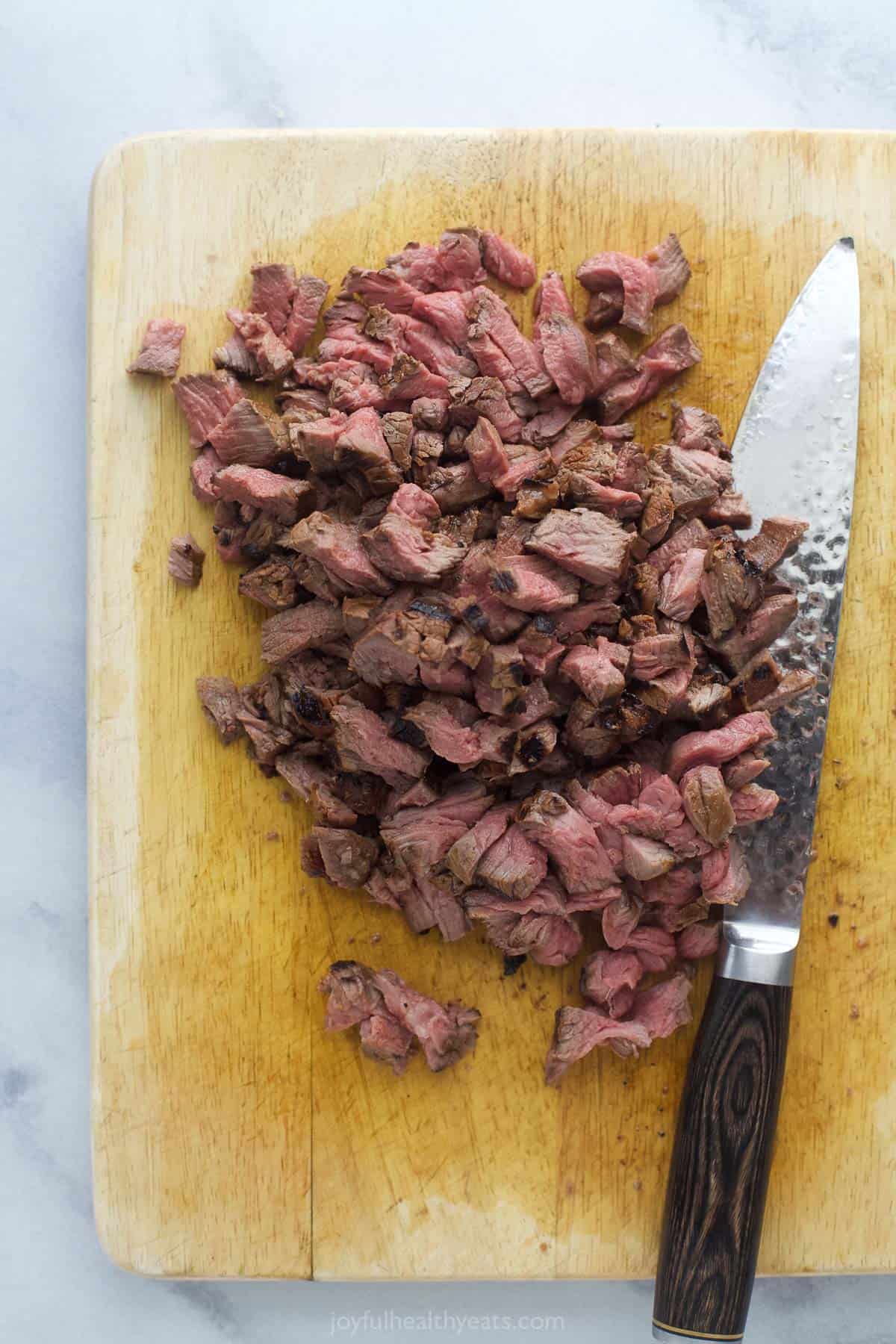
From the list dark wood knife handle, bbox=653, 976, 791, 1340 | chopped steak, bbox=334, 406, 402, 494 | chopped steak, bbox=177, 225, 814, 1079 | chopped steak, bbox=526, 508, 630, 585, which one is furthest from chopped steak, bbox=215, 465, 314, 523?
dark wood knife handle, bbox=653, 976, 791, 1340

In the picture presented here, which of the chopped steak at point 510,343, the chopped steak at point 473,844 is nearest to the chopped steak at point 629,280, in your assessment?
the chopped steak at point 510,343

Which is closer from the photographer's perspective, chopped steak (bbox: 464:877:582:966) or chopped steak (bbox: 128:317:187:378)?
chopped steak (bbox: 464:877:582:966)

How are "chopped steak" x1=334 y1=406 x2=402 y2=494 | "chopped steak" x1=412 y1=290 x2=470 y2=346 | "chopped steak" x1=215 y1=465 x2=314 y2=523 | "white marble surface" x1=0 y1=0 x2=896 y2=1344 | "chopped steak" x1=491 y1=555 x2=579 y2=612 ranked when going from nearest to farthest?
"chopped steak" x1=491 y1=555 x2=579 y2=612 → "chopped steak" x1=334 y1=406 x2=402 y2=494 → "chopped steak" x1=215 y1=465 x2=314 y2=523 → "chopped steak" x1=412 y1=290 x2=470 y2=346 → "white marble surface" x1=0 y1=0 x2=896 y2=1344

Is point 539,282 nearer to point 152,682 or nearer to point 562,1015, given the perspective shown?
point 152,682

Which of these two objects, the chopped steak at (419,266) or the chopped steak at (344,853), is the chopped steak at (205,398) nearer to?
the chopped steak at (419,266)

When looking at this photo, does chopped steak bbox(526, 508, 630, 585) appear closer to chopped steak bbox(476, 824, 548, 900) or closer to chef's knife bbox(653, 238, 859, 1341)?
chef's knife bbox(653, 238, 859, 1341)

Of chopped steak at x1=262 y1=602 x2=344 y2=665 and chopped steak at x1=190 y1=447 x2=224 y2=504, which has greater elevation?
chopped steak at x1=190 y1=447 x2=224 y2=504
